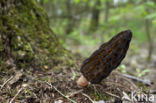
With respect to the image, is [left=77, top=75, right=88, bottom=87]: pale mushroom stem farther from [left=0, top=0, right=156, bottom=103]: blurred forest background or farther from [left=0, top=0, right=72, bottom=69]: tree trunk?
[left=0, top=0, right=72, bottom=69]: tree trunk

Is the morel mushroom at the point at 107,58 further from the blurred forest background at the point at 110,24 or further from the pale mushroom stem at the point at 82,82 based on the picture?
the blurred forest background at the point at 110,24

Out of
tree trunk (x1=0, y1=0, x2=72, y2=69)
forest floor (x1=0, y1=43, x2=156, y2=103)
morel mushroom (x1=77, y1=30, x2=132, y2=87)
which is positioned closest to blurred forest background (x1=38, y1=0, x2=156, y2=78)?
tree trunk (x1=0, y1=0, x2=72, y2=69)

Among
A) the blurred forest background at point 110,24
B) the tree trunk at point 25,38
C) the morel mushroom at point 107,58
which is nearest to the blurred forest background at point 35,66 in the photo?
the tree trunk at point 25,38

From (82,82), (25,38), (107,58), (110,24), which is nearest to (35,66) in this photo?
(25,38)

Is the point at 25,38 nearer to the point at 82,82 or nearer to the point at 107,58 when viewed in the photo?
the point at 82,82

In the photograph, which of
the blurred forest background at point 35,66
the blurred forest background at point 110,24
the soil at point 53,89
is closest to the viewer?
the soil at point 53,89

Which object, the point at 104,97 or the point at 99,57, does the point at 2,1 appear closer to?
the point at 99,57
